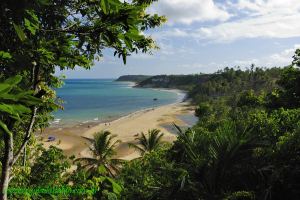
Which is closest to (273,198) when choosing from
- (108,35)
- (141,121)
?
(108,35)

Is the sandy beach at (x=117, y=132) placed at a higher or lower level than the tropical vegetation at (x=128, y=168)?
lower

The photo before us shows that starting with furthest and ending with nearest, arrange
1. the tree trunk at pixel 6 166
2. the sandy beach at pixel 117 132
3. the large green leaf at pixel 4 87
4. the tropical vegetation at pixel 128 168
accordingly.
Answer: the sandy beach at pixel 117 132, the tree trunk at pixel 6 166, the tropical vegetation at pixel 128 168, the large green leaf at pixel 4 87

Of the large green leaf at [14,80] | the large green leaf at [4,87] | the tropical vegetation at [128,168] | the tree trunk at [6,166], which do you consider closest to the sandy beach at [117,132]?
the tropical vegetation at [128,168]

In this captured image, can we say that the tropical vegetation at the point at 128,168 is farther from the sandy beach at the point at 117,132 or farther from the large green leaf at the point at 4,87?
the sandy beach at the point at 117,132

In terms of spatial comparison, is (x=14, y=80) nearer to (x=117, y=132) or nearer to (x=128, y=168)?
(x=128, y=168)

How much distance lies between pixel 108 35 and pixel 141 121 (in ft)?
229

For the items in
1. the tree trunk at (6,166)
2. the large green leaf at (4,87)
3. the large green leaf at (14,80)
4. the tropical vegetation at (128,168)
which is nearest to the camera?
the large green leaf at (4,87)

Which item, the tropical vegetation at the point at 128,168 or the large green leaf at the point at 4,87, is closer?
the large green leaf at the point at 4,87

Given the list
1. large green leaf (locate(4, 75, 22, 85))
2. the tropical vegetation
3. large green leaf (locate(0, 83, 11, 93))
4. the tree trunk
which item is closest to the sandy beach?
the tropical vegetation

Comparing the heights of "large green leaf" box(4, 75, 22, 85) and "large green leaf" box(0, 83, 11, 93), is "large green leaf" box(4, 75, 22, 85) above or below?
above

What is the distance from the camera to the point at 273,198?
9281 mm

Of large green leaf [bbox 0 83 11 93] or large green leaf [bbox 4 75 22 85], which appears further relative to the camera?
large green leaf [bbox 4 75 22 85]

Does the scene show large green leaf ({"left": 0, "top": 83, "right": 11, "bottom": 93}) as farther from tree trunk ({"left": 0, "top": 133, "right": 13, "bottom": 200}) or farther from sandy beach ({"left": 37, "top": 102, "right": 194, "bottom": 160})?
sandy beach ({"left": 37, "top": 102, "right": 194, "bottom": 160})

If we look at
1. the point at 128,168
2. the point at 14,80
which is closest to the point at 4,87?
the point at 14,80
